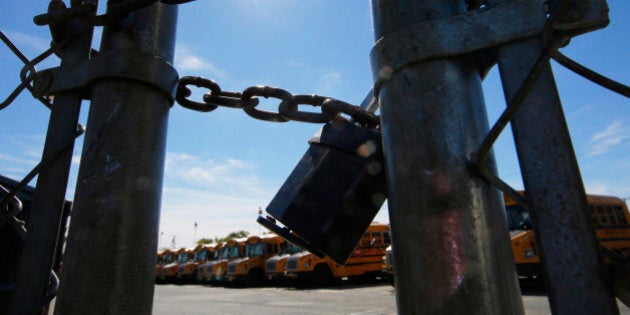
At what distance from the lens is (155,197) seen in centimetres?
97

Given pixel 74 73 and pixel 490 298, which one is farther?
pixel 74 73

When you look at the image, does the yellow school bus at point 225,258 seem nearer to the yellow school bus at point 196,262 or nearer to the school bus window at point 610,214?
the yellow school bus at point 196,262

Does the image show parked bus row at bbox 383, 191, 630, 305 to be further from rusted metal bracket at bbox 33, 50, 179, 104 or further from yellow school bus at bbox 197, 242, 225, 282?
yellow school bus at bbox 197, 242, 225, 282

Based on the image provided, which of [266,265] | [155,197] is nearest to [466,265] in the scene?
[155,197]

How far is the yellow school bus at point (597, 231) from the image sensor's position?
355 inches

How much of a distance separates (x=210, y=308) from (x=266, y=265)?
8.37 m

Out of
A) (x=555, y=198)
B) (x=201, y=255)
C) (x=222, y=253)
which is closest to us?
(x=555, y=198)

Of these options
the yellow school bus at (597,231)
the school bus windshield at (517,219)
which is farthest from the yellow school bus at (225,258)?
the yellow school bus at (597,231)

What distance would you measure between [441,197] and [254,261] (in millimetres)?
19593

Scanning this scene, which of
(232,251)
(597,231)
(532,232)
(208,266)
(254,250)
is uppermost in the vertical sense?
(232,251)

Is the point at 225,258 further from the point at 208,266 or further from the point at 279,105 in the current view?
the point at 279,105

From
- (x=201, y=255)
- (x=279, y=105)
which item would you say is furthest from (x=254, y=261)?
(x=279, y=105)

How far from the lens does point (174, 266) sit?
85.1 ft

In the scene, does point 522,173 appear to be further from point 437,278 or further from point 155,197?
point 155,197
